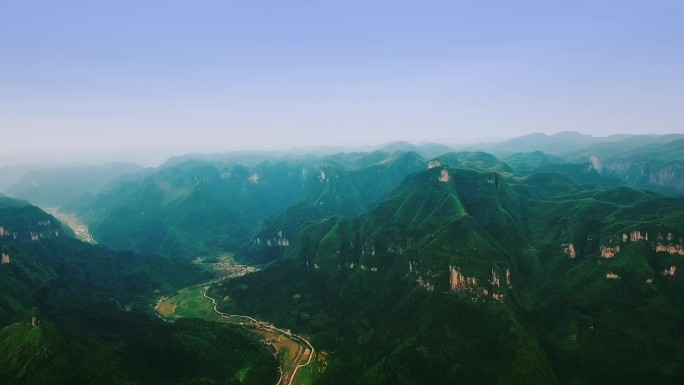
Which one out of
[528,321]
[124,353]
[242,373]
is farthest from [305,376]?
[528,321]

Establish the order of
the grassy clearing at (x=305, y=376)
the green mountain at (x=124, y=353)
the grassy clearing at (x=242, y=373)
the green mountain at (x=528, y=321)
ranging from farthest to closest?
the grassy clearing at (x=305, y=376), the grassy clearing at (x=242, y=373), the green mountain at (x=528, y=321), the green mountain at (x=124, y=353)

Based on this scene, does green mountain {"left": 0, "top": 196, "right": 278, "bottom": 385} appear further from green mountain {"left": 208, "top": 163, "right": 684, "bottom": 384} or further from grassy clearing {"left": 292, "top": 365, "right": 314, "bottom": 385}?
green mountain {"left": 208, "top": 163, "right": 684, "bottom": 384}

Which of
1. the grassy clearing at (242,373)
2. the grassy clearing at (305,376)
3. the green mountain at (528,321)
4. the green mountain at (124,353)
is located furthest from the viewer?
the grassy clearing at (305,376)

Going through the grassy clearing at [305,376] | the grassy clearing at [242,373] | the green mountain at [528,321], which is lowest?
the grassy clearing at [305,376]

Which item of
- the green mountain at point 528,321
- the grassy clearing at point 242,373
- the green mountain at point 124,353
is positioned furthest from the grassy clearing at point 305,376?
the grassy clearing at point 242,373

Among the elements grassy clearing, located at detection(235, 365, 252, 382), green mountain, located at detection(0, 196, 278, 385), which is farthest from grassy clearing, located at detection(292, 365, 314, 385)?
grassy clearing, located at detection(235, 365, 252, 382)

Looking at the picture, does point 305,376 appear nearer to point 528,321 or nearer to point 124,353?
point 124,353

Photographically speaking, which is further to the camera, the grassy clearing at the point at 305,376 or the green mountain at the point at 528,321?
the grassy clearing at the point at 305,376

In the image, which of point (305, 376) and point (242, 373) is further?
point (305, 376)

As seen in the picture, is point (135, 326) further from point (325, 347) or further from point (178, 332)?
point (325, 347)

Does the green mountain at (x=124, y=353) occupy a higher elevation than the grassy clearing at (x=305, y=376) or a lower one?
higher

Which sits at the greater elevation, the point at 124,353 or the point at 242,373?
the point at 124,353

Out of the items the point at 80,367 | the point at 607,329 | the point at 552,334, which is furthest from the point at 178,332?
the point at 607,329

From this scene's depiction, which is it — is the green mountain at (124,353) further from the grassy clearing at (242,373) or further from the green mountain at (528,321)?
the green mountain at (528,321)
